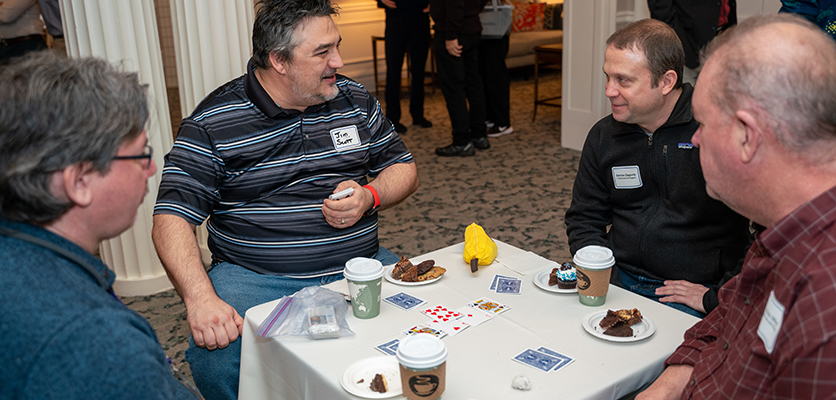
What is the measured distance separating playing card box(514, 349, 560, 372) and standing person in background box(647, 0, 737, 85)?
10.3 ft

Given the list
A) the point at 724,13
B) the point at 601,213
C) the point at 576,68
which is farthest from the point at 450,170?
the point at 601,213

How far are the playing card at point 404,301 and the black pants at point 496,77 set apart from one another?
4203mm

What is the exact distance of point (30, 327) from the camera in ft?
2.61

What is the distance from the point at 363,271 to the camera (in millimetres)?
1341

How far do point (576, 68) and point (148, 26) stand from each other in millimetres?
3310

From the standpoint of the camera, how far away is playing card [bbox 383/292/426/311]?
1.41 meters

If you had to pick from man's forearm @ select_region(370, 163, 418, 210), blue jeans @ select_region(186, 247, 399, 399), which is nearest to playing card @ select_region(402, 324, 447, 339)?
blue jeans @ select_region(186, 247, 399, 399)

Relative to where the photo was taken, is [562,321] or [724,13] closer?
[562,321]

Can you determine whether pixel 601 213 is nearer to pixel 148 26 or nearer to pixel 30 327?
pixel 30 327

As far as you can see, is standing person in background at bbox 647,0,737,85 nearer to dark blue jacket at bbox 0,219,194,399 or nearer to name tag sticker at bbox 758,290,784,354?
name tag sticker at bbox 758,290,784,354

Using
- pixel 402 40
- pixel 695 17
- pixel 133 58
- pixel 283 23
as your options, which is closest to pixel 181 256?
pixel 283 23

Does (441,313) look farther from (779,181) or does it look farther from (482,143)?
(482,143)

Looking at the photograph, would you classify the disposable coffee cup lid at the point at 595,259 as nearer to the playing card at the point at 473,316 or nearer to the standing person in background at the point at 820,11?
the playing card at the point at 473,316

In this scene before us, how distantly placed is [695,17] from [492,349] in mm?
3316
